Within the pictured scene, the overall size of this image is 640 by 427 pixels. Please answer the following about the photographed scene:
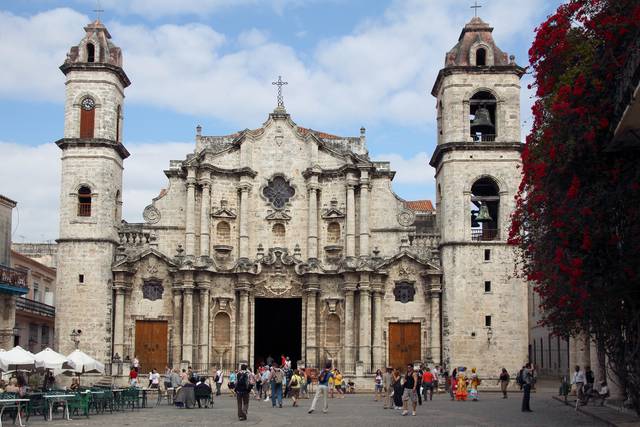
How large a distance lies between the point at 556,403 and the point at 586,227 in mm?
13843

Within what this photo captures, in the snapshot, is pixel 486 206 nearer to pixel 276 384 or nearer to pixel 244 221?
pixel 244 221

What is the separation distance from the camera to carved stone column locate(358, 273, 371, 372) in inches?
1625

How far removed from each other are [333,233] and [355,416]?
58.9ft

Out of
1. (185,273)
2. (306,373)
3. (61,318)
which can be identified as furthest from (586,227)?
(61,318)

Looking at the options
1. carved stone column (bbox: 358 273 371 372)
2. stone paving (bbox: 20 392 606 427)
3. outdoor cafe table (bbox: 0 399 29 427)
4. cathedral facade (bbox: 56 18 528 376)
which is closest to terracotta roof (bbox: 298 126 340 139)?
cathedral facade (bbox: 56 18 528 376)

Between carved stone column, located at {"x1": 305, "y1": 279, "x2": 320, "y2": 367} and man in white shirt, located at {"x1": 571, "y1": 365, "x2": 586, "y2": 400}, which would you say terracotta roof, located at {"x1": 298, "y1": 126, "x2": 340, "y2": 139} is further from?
man in white shirt, located at {"x1": 571, "y1": 365, "x2": 586, "y2": 400}

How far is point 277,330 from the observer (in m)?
47.8

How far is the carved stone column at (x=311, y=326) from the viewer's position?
41812 mm

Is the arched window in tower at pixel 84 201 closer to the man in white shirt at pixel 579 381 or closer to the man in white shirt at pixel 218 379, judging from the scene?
the man in white shirt at pixel 218 379

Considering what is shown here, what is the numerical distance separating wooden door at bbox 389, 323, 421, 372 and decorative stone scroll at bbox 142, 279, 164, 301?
34.6 feet

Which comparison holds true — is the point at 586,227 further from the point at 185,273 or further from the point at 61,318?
the point at 61,318

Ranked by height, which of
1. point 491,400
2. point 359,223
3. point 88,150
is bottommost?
point 491,400

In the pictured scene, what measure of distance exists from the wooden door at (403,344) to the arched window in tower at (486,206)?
198 inches

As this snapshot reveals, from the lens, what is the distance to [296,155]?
43.8 meters
